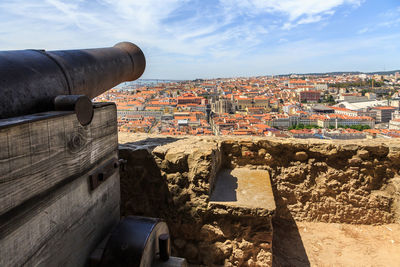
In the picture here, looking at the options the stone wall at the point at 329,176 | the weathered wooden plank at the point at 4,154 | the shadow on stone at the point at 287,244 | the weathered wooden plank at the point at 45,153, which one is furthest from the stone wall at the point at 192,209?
the weathered wooden plank at the point at 4,154

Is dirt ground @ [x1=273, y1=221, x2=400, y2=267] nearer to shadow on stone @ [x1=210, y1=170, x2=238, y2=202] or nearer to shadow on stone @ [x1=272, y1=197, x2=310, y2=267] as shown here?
shadow on stone @ [x1=272, y1=197, x2=310, y2=267]

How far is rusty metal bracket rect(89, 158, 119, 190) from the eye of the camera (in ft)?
4.31

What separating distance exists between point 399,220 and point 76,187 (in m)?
3.03

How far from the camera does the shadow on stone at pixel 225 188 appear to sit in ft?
7.60

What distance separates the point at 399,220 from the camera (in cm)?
288

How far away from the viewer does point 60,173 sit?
111cm

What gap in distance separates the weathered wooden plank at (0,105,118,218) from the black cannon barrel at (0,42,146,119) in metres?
0.16

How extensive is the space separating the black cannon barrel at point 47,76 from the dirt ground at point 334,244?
6.85ft

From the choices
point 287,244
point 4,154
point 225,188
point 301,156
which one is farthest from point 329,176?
point 4,154

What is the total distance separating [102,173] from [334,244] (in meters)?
2.32

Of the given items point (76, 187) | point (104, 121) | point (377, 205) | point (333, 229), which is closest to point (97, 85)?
point (104, 121)

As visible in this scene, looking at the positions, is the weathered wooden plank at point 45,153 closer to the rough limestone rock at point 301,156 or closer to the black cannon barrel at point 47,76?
the black cannon barrel at point 47,76

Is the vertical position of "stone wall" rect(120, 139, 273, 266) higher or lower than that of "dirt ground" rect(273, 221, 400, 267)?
higher

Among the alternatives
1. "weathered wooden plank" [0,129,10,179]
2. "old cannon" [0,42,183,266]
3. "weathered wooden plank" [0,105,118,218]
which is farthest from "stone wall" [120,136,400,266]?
"weathered wooden plank" [0,129,10,179]
